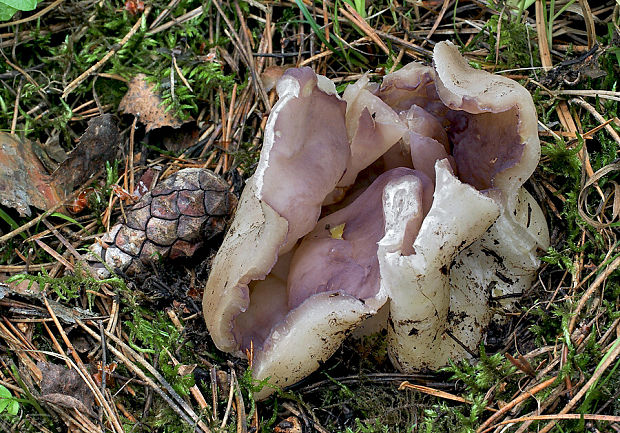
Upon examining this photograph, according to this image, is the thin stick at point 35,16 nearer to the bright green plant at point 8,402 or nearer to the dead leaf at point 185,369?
the bright green plant at point 8,402

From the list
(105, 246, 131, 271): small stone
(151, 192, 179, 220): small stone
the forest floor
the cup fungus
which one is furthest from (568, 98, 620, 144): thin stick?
(105, 246, 131, 271): small stone

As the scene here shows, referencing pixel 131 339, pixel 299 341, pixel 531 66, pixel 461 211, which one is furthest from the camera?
pixel 531 66

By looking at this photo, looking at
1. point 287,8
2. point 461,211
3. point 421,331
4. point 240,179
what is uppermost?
point 287,8

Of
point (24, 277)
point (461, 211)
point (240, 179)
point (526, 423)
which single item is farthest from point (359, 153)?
point (24, 277)

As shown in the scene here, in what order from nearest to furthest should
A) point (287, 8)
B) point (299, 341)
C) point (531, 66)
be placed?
point (299, 341)
point (531, 66)
point (287, 8)

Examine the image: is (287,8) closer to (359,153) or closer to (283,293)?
(359,153)

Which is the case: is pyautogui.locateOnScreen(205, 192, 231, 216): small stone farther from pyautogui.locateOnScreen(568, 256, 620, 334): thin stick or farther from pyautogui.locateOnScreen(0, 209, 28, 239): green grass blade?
pyautogui.locateOnScreen(568, 256, 620, 334): thin stick
